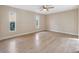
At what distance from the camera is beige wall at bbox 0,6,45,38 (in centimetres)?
365

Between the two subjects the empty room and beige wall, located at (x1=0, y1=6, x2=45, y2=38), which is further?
beige wall, located at (x1=0, y1=6, x2=45, y2=38)

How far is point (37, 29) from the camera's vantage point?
12.1 ft

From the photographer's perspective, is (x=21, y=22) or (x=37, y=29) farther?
(x=21, y=22)

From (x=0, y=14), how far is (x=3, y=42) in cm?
150

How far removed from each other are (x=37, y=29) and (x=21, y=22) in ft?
6.82

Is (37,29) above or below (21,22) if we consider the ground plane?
below

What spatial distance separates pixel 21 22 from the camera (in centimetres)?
550

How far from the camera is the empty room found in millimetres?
3404

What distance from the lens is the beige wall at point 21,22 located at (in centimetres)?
365
